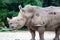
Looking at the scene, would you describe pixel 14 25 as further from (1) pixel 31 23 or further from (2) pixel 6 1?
(2) pixel 6 1

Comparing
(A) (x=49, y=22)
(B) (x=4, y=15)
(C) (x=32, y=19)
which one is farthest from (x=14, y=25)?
(B) (x=4, y=15)

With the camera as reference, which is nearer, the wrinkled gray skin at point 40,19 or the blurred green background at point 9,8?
the wrinkled gray skin at point 40,19

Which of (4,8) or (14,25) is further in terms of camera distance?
(4,8)

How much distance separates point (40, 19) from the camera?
899 cm

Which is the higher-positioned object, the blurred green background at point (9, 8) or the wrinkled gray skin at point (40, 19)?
the wrinkled gray skin at point (40, 19)

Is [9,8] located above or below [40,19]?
below

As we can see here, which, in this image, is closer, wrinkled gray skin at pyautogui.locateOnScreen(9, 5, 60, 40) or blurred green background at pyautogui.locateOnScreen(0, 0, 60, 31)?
wrinkled gray skin at pyautogui.locateOnScreen(9, 5, 60, 40)

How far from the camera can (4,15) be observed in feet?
70.2

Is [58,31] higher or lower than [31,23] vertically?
lower

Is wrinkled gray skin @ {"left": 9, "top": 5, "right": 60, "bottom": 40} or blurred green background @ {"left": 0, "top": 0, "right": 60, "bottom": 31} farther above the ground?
wrinkled gray skin @ {"left": 9, "top": 5, "right": 60, "bottom": 40}

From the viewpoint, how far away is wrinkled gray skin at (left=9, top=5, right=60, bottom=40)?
351 inches

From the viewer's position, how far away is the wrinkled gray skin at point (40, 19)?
8914mm

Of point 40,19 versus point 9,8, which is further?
point 9,8

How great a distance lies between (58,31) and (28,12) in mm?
1624
